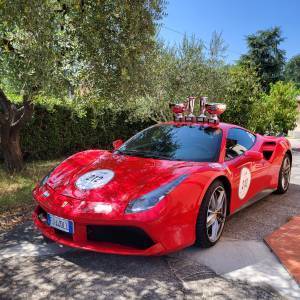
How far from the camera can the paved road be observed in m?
2.99

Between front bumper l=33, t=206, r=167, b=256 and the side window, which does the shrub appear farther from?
front bumper l=33, t=206, r=167, b=256

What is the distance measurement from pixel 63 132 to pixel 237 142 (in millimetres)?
6441

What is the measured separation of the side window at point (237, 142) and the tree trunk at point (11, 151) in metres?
4.32

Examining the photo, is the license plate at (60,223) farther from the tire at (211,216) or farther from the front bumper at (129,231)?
the tire at (211,216)

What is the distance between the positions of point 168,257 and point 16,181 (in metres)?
4.05

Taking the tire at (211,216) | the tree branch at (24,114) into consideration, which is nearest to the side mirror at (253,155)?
the tire at (211,216)

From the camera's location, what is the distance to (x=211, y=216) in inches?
153

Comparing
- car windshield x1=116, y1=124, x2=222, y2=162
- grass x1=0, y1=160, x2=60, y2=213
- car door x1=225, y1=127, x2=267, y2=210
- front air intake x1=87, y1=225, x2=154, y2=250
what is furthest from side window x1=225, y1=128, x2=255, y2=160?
grass x1=0, y1=160, x2=60, y2=213

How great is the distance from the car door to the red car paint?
3cm

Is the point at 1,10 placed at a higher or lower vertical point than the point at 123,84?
higher

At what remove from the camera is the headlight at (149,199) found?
3.25m

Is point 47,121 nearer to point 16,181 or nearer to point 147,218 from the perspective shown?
point 16,181

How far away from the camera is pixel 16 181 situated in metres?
6.79

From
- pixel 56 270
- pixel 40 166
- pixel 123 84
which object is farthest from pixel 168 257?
pixel 40 166
